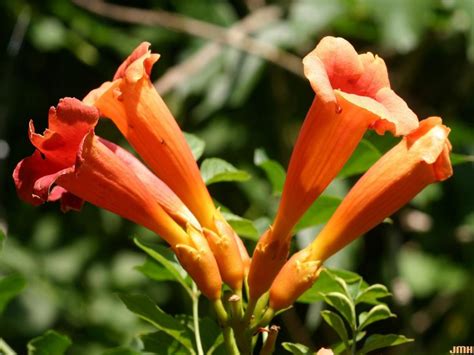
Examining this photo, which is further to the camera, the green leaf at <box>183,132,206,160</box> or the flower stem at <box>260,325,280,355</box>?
the green leaf at <box>183,132,206,160</box>

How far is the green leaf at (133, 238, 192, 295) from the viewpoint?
1.68 meters

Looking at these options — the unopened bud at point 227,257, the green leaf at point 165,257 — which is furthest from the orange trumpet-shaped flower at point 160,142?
the green leaf at point 165,257

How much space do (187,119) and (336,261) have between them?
1331 mm

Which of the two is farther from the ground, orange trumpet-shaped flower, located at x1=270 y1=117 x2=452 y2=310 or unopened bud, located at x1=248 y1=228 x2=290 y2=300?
orange trumpet-shaped flower, located at x1=270 y1=117 x2=452 y2=310

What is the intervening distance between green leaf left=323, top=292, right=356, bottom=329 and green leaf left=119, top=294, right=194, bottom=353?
0.27 meters

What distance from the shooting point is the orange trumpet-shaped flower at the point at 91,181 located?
155cm

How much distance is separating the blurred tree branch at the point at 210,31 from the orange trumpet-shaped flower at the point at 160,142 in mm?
2162

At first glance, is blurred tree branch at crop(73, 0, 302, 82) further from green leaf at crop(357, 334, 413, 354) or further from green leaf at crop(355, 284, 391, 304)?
green leaf at crop(357, 334, 413, 354)

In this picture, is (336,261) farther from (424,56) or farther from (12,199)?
(12,199)

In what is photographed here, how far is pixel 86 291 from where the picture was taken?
4320 mm

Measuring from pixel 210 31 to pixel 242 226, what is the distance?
7.50 feet

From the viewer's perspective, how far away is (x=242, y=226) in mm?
1806

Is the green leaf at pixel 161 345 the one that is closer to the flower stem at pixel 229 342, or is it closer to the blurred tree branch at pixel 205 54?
the flower stem at pixel 229 342

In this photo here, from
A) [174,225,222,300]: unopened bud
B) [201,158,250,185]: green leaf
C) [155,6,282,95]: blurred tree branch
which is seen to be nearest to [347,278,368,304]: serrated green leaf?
[174,225,222,300]: unopened bud
